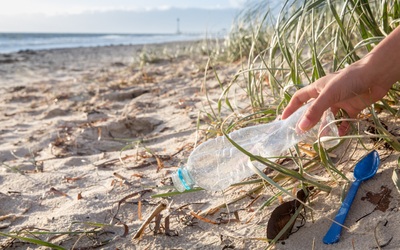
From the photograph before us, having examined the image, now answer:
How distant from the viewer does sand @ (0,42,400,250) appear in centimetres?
97

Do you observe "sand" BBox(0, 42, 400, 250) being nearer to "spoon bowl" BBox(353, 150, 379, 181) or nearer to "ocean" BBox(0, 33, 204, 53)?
"spoon bowl" BBox(353, 150, 379, 181)

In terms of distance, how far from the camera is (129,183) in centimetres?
143

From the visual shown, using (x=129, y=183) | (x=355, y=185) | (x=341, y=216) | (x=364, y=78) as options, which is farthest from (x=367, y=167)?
(x=129, y=183)

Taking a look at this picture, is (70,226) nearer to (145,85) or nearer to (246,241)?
(246,241)

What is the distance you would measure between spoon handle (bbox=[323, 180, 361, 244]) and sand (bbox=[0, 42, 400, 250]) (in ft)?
0.07

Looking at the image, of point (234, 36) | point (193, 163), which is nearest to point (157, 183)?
point (193, 163)

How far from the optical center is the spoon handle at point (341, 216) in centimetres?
87

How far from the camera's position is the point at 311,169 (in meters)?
1.17

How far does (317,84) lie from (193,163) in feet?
1.90

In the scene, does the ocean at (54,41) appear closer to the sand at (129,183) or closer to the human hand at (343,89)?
the sand at (129,183)

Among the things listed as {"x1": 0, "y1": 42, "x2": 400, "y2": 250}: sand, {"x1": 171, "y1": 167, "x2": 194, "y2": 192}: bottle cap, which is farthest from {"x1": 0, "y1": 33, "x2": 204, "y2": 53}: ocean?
{"x1": 171, "y1": 167, "x2": 194, "y2": 192}: bottle cap

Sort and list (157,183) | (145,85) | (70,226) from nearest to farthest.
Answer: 1. (70,226)
2. (157,183)
3. (145,85)

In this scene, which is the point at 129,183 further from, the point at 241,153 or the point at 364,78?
the point at 364,78

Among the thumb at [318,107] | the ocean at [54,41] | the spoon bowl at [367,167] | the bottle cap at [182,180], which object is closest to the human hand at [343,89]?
the thumb at [318,107]
